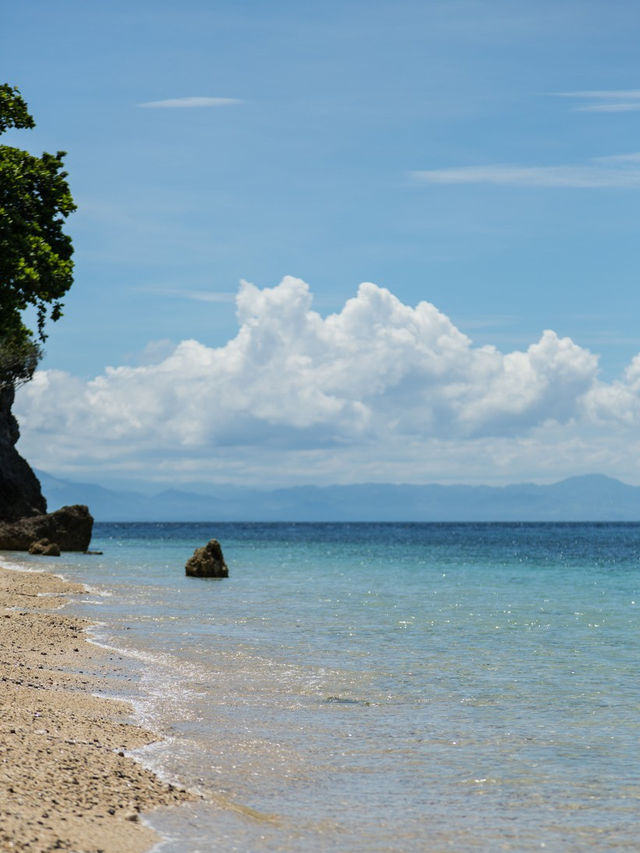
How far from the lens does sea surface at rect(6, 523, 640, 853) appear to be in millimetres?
9773

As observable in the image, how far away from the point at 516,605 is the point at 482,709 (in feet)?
74.8

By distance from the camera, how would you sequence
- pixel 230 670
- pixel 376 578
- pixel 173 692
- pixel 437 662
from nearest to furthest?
pixel 173 692, pixel 230 670, pixel 437 662, pixel 376 578

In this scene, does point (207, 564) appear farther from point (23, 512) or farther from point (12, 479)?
point (12, 479)

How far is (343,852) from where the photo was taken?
890 centimetres

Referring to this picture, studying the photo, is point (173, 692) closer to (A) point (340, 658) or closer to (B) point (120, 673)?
(B) point (120, 673)

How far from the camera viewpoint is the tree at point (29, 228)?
36.6m

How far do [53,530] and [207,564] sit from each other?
2502cm

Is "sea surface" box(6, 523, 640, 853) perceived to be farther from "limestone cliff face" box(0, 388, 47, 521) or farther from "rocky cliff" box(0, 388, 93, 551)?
"limestone cliff face" box(0, 388, 47, 521)

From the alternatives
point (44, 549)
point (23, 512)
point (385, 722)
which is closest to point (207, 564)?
point (44, 549)

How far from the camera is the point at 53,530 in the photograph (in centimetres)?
7081

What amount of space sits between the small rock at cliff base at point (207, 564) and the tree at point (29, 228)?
15842 mm

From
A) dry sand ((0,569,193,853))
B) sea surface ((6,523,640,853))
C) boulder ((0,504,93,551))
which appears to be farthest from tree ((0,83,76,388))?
boulder ((0,504,93,551))

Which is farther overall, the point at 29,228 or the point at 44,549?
the point at 44,549

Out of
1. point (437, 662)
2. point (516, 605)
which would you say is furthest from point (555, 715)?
point (516, 605)
